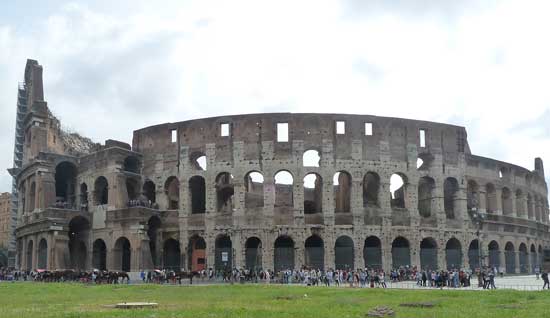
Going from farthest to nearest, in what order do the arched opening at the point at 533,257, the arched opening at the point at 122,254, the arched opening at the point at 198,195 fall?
the arched opening at the point at 533,257 → the arched opening at the point at 198,195 → the arched opening at the point at 122,254

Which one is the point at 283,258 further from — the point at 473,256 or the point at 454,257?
the point at 473,256

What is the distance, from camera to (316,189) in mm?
43250

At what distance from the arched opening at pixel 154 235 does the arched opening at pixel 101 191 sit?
4422 millimetres

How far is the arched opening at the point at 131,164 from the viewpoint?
44416 mm

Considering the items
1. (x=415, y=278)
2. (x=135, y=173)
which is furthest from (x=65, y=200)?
(x=415, y=278)

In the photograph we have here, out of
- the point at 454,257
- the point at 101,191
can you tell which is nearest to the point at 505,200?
the point at 454,257

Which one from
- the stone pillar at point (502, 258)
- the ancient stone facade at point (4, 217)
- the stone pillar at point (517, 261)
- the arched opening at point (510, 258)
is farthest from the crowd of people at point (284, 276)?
the ancient stone facade at point (4, 217)

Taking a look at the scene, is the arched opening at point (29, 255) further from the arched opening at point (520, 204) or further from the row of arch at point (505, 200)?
the arched opening at point (520, 204)

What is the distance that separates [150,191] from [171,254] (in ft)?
16.7

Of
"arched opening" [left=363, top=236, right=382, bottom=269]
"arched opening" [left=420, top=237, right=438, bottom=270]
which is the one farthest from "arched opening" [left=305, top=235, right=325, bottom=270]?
"arched opening" [left=420, top=237, right=438, bottom=270]

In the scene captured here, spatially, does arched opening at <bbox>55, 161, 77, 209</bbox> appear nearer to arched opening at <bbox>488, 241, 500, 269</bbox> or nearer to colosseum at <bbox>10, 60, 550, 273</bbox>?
colosseum at <bbox>10, 60, 550, 273</bbox>

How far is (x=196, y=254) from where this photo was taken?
42.1 meters

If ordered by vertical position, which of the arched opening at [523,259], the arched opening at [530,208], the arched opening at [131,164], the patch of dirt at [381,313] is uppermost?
the arched opening at [131,164]

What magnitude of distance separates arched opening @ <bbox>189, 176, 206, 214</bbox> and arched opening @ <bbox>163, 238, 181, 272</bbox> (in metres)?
2.49
